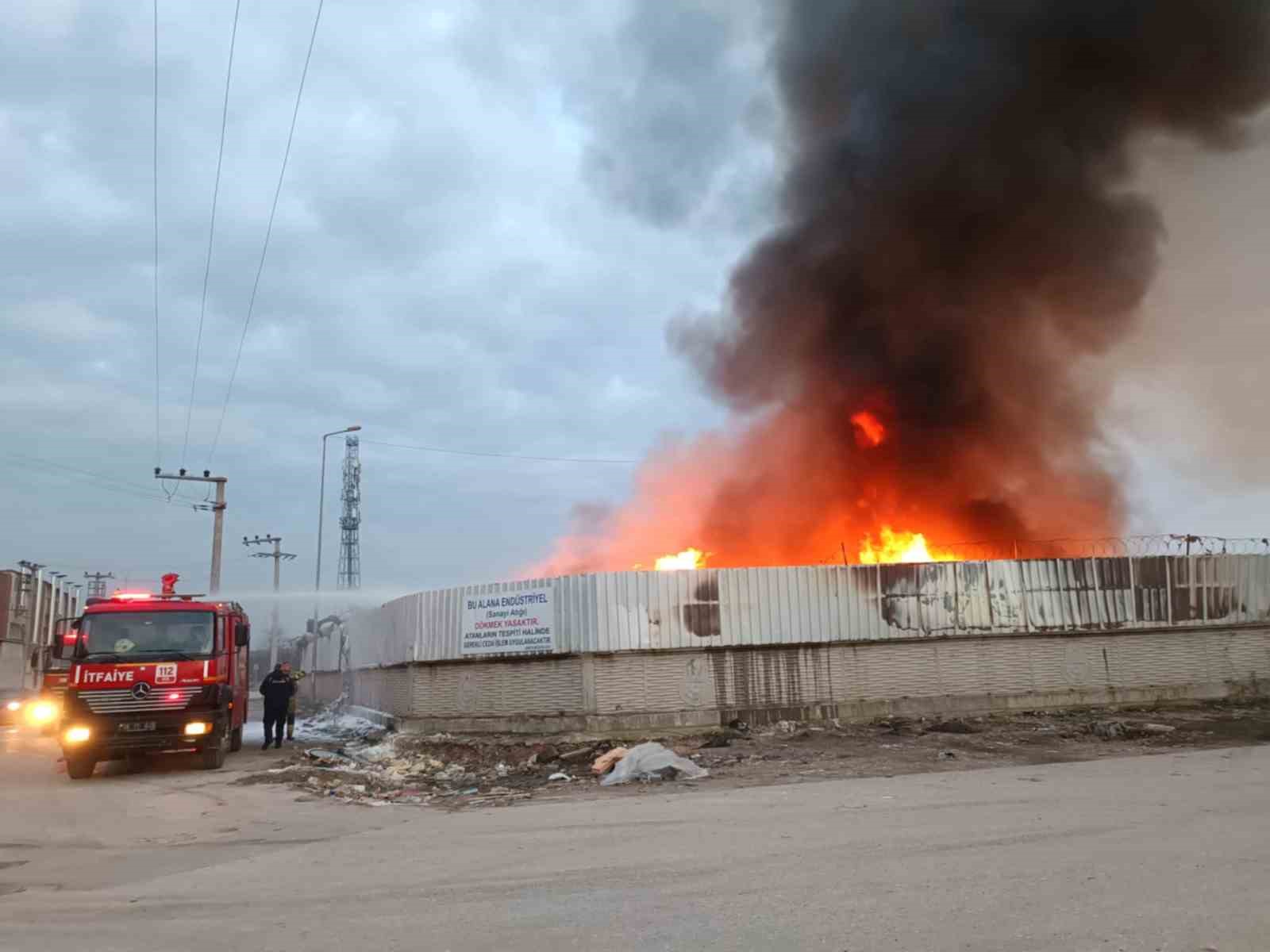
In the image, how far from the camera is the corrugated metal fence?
1574 cm

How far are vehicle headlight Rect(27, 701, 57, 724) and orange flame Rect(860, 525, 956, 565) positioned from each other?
2084 centimetres

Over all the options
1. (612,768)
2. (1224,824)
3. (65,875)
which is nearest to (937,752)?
(612,768)

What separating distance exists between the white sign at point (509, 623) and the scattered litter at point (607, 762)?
12.0 ft

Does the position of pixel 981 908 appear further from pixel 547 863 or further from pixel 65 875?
pixel 65 875

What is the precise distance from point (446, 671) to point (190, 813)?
7101mm

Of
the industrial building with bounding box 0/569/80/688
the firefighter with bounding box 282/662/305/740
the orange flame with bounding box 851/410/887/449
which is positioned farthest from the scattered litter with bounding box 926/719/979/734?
the industrial building with bounding box 0/569/80/688

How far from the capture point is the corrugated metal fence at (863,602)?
1574cm

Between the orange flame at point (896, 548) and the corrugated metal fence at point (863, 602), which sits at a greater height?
the orange flame at point (896, 548)

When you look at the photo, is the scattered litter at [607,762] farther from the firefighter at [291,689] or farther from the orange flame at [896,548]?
the orange flame at [896,548]

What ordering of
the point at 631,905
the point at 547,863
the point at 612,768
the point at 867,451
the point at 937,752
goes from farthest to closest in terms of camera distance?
the point at 867,451, the point at 937,752, the point at 612,768, the point at 547,863, the point at 631,905

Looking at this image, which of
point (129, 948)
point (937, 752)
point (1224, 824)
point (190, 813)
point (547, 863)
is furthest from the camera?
point (937, 752)

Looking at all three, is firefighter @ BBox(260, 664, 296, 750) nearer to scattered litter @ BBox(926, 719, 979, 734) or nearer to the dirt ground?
the dirt ground

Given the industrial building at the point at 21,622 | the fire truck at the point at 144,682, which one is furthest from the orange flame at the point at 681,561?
the industrial building at the point at 21,622

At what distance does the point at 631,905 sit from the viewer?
5340 millimetres
